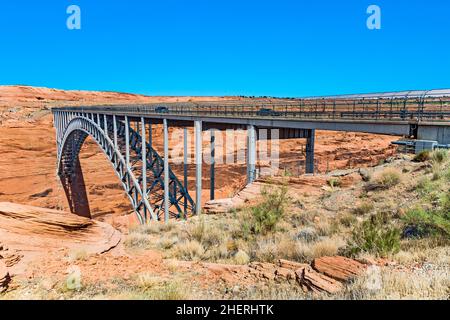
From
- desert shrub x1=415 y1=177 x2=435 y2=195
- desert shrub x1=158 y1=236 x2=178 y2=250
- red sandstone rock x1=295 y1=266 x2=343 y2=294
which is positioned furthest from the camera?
desert shrub x1=415 y1=177 x2=435 y2=195

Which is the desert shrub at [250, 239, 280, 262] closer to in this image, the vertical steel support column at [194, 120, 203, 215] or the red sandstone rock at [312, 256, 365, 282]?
the red sandstone rock at [312, 256, 365, 282]

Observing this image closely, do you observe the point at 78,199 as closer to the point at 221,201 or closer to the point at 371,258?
the point at 221,201

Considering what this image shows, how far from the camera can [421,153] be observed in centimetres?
1027

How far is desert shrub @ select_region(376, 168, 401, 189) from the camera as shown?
921 cm

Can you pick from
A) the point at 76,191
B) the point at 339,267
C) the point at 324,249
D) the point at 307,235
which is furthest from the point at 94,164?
the point at 339,267

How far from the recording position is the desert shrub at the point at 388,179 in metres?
9.21

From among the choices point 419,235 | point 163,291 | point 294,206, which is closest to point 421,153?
point 294,206

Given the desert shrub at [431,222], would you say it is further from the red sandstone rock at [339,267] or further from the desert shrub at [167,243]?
the desert shrub at [167,243]

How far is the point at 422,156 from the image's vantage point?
10.2 m

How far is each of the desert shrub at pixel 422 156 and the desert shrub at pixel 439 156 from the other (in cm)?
55

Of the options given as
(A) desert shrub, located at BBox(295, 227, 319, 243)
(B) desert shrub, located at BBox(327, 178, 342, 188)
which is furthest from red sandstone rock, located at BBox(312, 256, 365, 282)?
(B) desert shrub, located at BBox(327, 178, 342, 188)

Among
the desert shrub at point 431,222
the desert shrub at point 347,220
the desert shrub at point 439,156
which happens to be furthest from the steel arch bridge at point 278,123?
the desert shrub at point 431,222

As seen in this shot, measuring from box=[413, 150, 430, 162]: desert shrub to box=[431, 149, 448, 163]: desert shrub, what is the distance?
0.55 m
